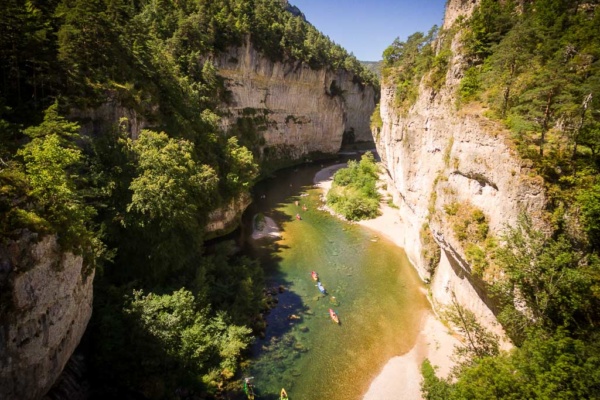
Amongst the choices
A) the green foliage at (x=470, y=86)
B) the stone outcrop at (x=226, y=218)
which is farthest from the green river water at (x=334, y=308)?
the green foliage at (x=470, y=86)

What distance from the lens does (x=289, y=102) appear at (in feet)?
244

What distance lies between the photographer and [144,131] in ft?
92.3

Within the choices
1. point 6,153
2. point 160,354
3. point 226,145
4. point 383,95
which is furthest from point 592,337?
point 383,95

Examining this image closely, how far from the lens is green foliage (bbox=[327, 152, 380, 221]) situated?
46.0 metres

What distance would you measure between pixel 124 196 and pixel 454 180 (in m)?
24.8

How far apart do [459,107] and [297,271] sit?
2074 cm

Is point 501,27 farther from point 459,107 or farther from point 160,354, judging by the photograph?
point 160,354

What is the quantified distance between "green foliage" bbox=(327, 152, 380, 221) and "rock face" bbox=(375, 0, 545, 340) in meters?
7.52

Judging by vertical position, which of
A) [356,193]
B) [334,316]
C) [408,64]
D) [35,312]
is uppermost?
[408,64]

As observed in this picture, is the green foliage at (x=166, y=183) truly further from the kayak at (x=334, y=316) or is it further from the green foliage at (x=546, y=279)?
the green foliage at (x=546, y=279)

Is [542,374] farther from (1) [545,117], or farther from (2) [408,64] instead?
(2) [408,64]

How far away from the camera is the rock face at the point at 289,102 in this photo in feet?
200

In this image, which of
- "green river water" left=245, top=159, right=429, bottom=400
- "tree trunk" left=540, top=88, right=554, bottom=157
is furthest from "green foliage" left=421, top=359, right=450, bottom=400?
"tree trunk" left=540, top=88, right=554, bottom=157

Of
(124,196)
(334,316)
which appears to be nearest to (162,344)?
(124,196)
